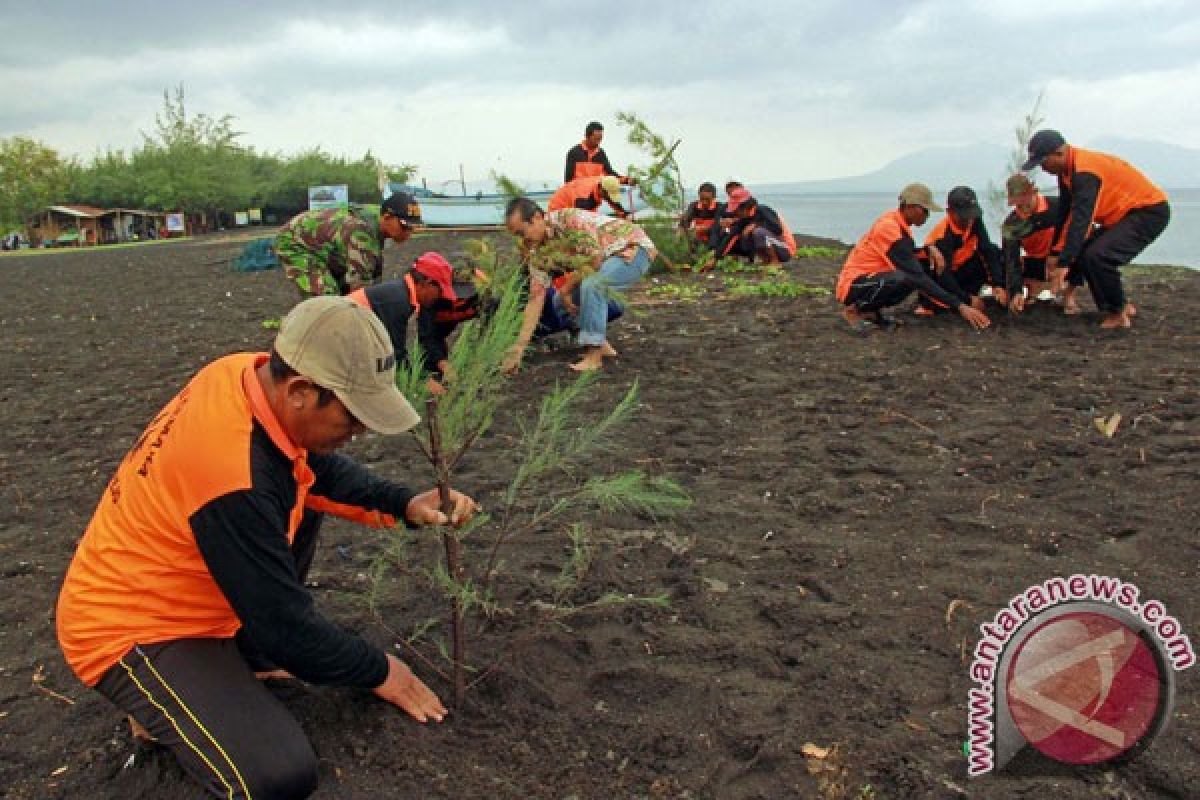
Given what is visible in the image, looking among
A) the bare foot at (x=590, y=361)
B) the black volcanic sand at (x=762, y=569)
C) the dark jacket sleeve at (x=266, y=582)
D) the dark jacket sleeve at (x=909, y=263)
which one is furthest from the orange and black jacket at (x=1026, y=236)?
the dark jacket sleeve at (x=266, y=582)

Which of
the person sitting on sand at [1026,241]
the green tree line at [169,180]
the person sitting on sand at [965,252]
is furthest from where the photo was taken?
the green tree line at [169,180]

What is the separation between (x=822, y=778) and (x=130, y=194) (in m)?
52.8

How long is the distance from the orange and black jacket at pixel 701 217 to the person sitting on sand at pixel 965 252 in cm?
545

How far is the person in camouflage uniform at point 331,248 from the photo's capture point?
19.0ft

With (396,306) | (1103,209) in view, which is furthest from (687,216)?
Answer: (396,306)

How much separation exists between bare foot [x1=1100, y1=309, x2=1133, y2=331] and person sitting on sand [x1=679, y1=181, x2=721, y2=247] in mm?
6135

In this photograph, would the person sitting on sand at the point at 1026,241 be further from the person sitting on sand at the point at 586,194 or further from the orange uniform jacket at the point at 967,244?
the person sitting on sand at the point at 586,194

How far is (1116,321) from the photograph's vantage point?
622 centimetres

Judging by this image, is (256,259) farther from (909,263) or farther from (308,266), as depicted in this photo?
(909,263)

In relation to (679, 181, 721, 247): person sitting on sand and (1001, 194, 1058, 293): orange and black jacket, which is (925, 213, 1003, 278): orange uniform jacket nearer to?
(1001, 194, 1058, 293): orange and black jacket

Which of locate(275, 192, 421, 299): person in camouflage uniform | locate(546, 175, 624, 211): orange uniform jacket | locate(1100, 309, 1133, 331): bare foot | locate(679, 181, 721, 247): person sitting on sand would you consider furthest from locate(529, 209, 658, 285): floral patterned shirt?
locate(679, 181, 721, 247): person sitting on sand

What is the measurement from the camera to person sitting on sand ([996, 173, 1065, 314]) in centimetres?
614

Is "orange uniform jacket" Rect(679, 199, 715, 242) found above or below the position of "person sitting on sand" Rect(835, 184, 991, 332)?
above

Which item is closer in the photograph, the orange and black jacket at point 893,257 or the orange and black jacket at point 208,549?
the orange and black jacket at point 208,549
